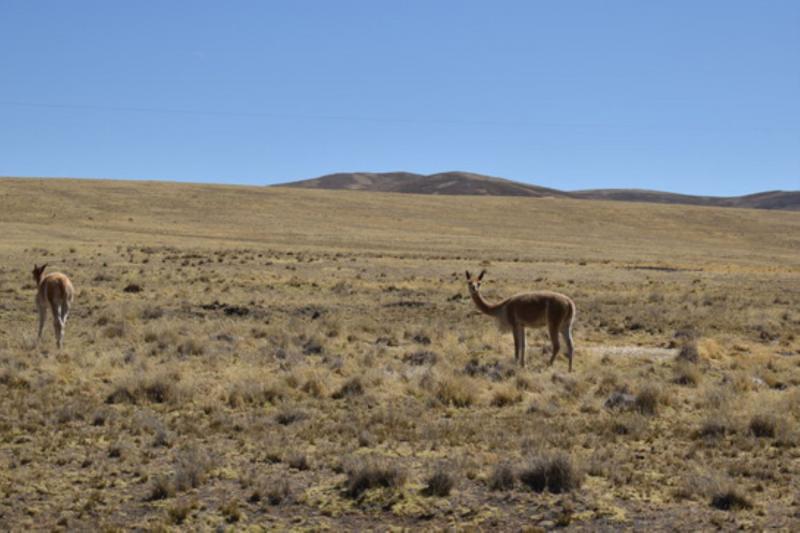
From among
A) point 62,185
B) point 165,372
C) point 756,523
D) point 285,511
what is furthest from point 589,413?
point 62,185

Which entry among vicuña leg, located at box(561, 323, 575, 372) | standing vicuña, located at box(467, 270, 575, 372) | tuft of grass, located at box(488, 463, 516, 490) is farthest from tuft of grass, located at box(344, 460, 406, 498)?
standing vicuña, located at box(467, 270, 575, 372)

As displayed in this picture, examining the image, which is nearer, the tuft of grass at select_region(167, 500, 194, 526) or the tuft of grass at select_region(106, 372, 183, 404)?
the tuft of grass at select_region(167, 500, 194, 526)

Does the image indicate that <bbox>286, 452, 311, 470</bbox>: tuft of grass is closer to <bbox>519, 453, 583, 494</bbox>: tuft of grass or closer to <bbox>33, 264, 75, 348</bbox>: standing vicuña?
<bbox>519, 453, 583, 494</bbox>: tuft of grass

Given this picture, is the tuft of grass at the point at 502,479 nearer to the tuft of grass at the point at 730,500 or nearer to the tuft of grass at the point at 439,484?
the tuft of grass at the point at 439,484

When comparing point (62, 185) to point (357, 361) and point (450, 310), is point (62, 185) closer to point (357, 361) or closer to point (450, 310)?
point (450, 310)

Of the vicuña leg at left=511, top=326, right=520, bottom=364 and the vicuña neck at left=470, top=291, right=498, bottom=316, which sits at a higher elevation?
the vicuña neck at left=470, top=291, right=498, bottom=316

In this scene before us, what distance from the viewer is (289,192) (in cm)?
9469

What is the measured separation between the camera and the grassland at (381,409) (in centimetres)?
780

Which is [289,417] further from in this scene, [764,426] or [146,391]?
[764,426]

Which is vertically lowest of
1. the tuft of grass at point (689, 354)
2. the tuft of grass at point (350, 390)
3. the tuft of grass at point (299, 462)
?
the tuft of grass at point (299, 462)

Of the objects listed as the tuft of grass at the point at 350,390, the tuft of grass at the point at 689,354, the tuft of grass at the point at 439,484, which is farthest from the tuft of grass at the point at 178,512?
the tuft of grass at the point at 689,354

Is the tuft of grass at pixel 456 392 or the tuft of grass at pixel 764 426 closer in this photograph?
the tuft of grass at pixel 764 426

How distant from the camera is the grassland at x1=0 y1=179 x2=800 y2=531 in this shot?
7.80m

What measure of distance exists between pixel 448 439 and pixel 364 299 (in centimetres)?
1701
